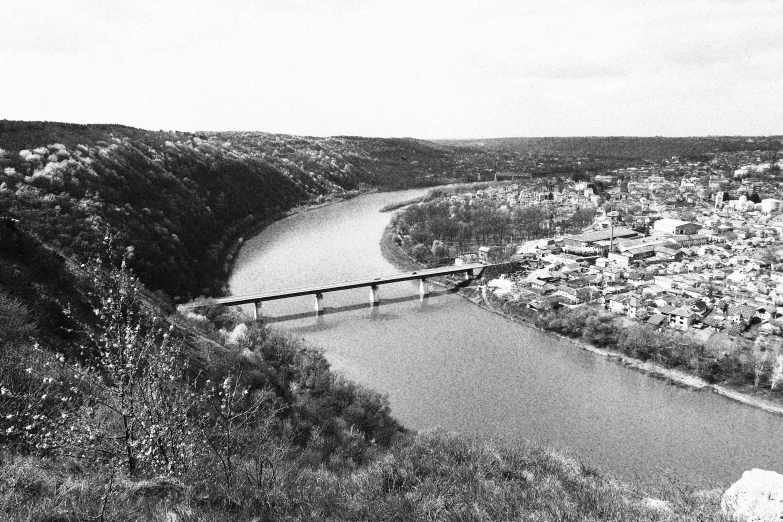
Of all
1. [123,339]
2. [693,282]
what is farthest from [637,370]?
[123,339]

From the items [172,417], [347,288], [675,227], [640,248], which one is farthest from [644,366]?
[675,227]

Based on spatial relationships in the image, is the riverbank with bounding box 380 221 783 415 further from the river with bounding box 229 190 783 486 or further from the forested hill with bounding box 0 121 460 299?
the forested hill with bounding box 0 121 460 299

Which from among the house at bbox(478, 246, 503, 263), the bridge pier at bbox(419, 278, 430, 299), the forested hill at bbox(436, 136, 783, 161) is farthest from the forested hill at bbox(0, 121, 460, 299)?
the forested hill at bbox(436, 136, 783, 161)

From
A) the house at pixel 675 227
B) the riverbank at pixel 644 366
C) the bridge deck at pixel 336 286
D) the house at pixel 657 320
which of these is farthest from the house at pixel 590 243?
the house at pixel 657 320

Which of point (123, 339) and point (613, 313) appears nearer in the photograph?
point (123, 339)

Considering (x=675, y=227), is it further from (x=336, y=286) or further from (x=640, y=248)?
(x=336, y=286)

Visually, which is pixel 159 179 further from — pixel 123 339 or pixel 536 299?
pixel 123 339
